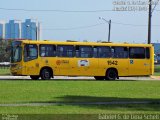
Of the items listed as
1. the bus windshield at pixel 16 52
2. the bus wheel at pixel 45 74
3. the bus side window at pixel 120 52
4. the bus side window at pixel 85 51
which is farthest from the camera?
the bus side window at pixel 120 52

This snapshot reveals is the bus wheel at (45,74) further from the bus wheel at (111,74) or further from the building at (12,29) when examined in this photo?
the building at (12,29)

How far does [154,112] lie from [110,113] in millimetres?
1631

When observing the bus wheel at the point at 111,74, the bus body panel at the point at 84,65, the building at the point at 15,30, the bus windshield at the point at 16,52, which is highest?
the building at the point at 15,30

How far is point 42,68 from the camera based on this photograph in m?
39.1

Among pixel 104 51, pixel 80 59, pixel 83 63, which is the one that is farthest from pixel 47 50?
pixel 104 51

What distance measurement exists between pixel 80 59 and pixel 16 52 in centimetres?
511

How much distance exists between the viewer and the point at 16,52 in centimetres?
3956

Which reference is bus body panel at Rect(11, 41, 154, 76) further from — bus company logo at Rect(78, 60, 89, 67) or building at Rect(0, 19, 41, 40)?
building at Rect(0, 19, 41, 40)

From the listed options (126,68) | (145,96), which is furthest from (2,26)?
(145,96)

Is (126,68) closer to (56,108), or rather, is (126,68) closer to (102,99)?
(102,99)

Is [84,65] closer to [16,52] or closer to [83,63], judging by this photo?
[83,63]

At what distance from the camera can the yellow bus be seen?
38781 millimetres

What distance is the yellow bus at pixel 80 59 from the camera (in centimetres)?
3878

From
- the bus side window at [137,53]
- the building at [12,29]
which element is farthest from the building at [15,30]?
the bus side window at [137,53]
